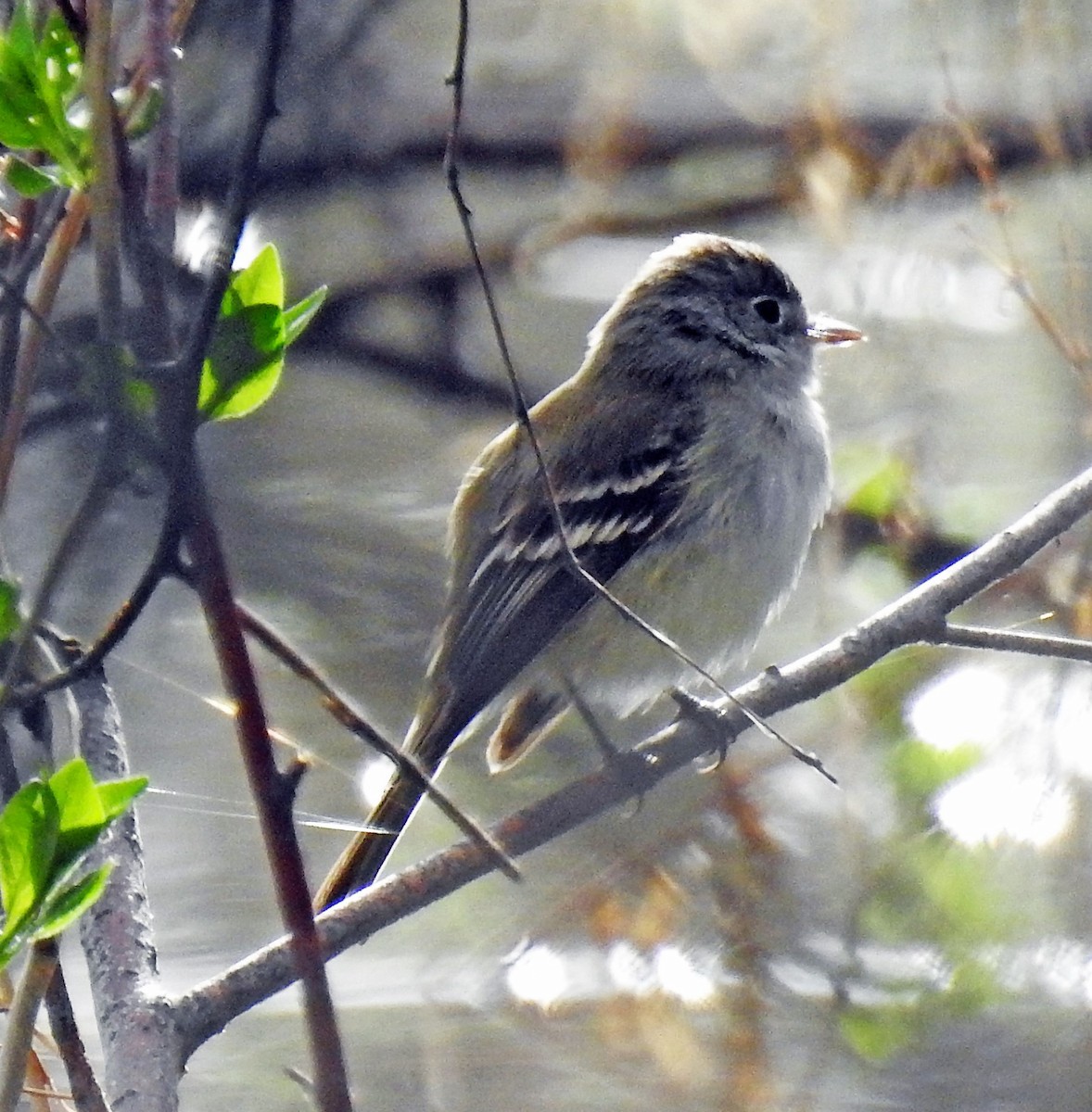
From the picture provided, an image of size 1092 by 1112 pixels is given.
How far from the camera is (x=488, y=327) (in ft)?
16.6

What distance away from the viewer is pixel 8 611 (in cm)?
137

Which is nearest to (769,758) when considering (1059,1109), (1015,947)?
(1015,947)

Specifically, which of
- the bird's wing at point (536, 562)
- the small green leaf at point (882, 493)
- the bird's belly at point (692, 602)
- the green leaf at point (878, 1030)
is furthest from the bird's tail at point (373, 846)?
the small green leaf at point (882, 493)

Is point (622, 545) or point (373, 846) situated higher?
point (622, 545)

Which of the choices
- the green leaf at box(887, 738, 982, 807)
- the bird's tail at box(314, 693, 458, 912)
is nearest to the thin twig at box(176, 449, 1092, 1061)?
the bird's tail at box(314, 693, 458, 912)

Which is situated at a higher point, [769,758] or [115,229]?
[769,758]

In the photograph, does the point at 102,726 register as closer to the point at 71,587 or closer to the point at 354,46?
the point at 71,587

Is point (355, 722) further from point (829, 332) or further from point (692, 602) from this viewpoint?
point (829, 332)

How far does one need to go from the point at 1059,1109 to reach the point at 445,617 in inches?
53.4

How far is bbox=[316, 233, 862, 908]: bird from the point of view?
3.02m

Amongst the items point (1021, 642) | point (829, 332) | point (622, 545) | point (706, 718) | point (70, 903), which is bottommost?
point (70, 903)

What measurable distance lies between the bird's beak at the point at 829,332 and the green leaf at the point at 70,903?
8.47 feet

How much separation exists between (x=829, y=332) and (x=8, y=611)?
2.54m

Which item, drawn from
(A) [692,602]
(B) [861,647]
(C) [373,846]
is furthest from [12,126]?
(A) [692,602]
